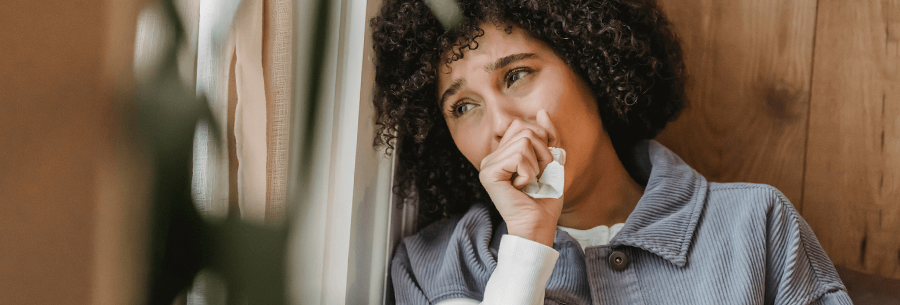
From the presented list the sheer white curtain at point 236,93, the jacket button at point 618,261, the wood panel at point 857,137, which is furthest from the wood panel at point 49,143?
the wood panel at point 857,137

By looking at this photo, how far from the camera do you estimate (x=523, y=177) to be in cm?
83

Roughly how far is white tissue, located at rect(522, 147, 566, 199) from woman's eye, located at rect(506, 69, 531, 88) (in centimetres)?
13

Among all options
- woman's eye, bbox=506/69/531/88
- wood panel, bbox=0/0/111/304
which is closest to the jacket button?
woman's eye, bbox=506/69/531/88

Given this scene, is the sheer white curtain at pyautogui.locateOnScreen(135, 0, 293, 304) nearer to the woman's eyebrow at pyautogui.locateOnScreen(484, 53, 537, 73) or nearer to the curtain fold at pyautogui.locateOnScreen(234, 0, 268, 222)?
the curtain fold at pyautogui.locateOnScreen(234, 0, 268, 222)

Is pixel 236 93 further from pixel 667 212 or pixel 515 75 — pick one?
pixel 667 212

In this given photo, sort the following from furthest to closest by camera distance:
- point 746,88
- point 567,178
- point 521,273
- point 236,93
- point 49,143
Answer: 1. point 746,88
2. point 567,178
3. point 521,273
4. point 236,93
5. point 49,143

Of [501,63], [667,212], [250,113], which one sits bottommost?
[667,212]

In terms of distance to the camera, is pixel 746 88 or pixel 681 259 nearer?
pixel 681 259

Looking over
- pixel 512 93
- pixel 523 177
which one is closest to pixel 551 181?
pixel 523 177

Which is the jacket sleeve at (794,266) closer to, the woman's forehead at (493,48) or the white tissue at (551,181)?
the white tissue at (551,181)

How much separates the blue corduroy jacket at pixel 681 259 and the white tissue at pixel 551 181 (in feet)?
0.41

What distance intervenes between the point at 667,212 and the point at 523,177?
0.90 ft

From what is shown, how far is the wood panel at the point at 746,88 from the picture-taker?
1140mm

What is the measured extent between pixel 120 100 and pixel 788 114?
1.19m
